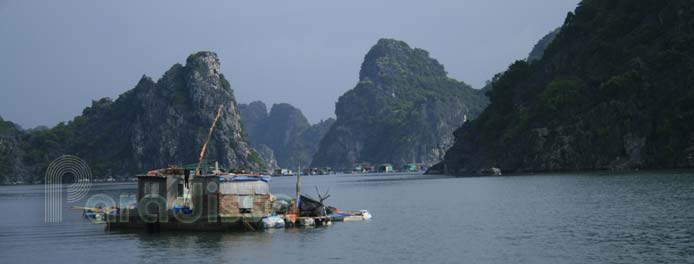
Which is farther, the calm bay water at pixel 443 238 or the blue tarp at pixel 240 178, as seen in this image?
the blue tarp at pixel 240 178

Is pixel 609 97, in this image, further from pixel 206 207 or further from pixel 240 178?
pixel 206 207

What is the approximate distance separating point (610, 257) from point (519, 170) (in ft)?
431

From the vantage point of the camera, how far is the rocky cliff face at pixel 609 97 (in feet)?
424

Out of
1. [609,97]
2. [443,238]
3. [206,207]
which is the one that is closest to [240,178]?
[206,207]

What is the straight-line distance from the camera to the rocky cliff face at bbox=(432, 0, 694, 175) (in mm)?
129375


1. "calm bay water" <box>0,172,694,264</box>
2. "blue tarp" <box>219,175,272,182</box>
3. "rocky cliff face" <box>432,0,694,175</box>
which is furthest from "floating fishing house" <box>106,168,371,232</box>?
"rocky cliff face" <box>432,0,694,175</box>

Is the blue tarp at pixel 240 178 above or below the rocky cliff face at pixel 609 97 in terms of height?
below

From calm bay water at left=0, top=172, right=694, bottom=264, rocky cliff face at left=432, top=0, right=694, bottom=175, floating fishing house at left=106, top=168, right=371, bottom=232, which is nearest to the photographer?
calm bay water at left=0, top=172, right=694, bottom=264

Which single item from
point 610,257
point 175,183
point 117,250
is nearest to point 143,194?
point 175,183

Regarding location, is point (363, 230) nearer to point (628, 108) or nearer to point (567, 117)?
point (628, 108)

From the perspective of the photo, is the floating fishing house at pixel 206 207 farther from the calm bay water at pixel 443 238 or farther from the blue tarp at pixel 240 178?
the calm bay water at pixel 443 238

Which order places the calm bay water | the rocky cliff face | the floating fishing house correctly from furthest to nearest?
the rocky cliff face → the floating fishing house → the calm bay water

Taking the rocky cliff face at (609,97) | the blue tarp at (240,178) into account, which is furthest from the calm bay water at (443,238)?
the rocky cliff face at (609,97)

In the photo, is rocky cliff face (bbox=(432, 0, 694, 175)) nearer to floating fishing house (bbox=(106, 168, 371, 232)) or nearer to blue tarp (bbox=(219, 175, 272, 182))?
floating fishing house (bbox=(106, 168, 371, 232))
